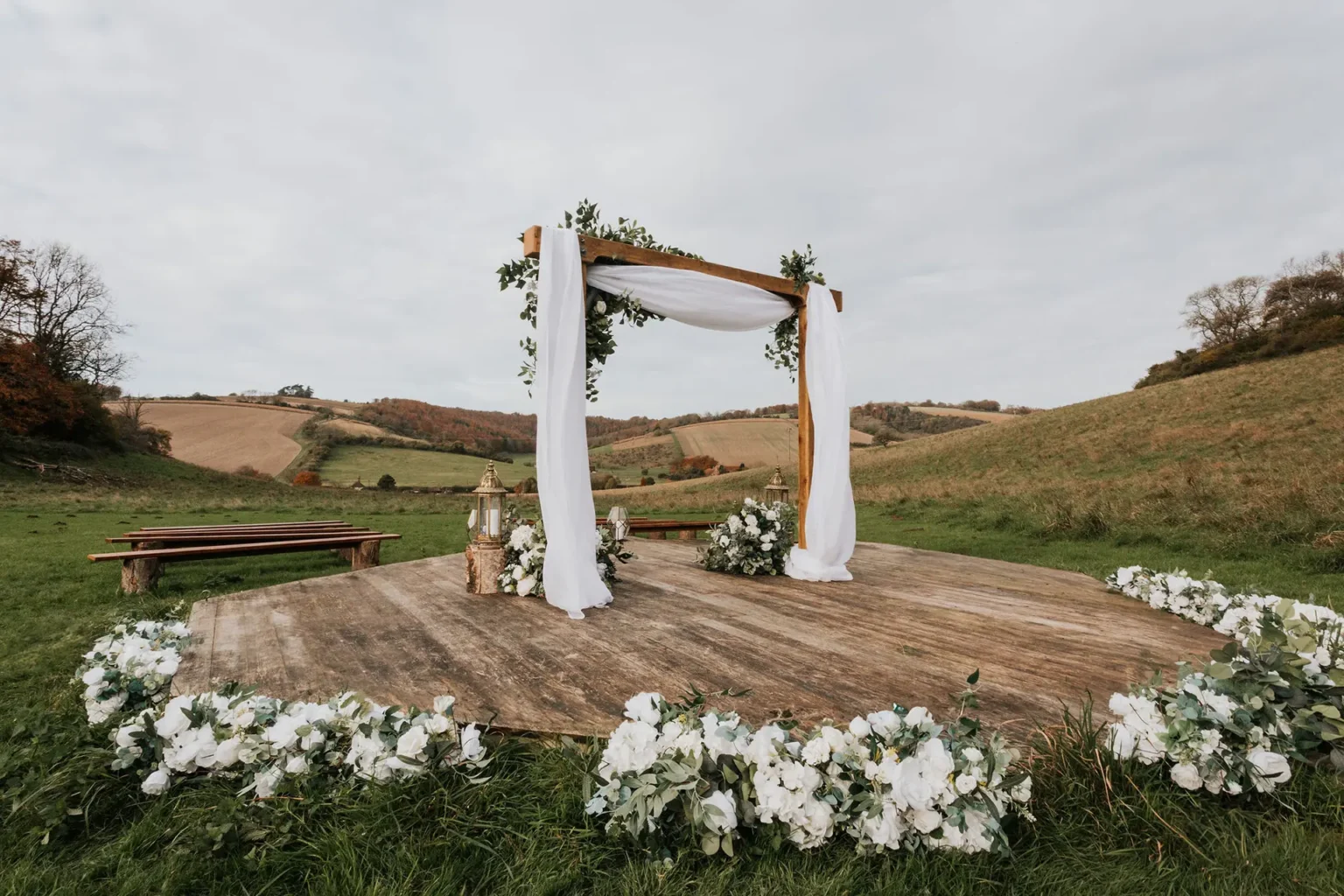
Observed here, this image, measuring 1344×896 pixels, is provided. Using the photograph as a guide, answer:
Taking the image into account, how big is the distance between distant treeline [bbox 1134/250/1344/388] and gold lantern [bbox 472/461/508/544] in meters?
31.7

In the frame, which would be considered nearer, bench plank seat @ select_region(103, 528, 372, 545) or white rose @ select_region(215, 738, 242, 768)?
white rose @ select_region(215, 738, 242, 768)

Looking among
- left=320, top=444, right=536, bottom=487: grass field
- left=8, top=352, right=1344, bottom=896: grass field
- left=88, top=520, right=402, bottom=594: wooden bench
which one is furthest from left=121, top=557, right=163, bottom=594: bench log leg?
left=320, top=444, right=536, bottom=487: grass field

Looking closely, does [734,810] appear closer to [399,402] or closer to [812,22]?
[812,22]

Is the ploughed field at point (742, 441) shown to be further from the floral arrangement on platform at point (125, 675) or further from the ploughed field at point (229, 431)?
the floral arrangement on platform at point (125, 675)

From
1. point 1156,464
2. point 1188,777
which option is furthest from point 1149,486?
point 1188,777

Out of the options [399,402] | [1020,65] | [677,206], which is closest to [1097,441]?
[1020,65]

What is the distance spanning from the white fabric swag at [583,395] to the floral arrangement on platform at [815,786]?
7.45ft

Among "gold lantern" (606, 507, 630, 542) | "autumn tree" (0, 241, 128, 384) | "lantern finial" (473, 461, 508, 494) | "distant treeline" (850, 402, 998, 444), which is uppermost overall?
"autumn tree" (0, 241, 128, 384)

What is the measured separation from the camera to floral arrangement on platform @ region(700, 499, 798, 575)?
219 inches

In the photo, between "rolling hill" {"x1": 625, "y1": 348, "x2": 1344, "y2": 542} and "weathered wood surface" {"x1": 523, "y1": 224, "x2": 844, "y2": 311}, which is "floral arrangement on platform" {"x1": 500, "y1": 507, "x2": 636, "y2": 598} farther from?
"rolling hill" {"x1": 625, "y1": 348, "x2": 1344, "y2": 542}

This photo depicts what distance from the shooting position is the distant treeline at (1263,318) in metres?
22.5

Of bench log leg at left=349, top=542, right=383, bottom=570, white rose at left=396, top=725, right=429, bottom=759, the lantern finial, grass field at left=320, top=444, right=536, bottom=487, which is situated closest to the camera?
white rose at left=396, top=725, right=429, bottom=759

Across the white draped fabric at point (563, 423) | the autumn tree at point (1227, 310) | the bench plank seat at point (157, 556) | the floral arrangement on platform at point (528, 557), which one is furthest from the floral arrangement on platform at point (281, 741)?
the autumn tree at point (1227, 310)

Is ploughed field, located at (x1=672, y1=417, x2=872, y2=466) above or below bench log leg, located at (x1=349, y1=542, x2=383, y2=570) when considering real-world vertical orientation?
above
